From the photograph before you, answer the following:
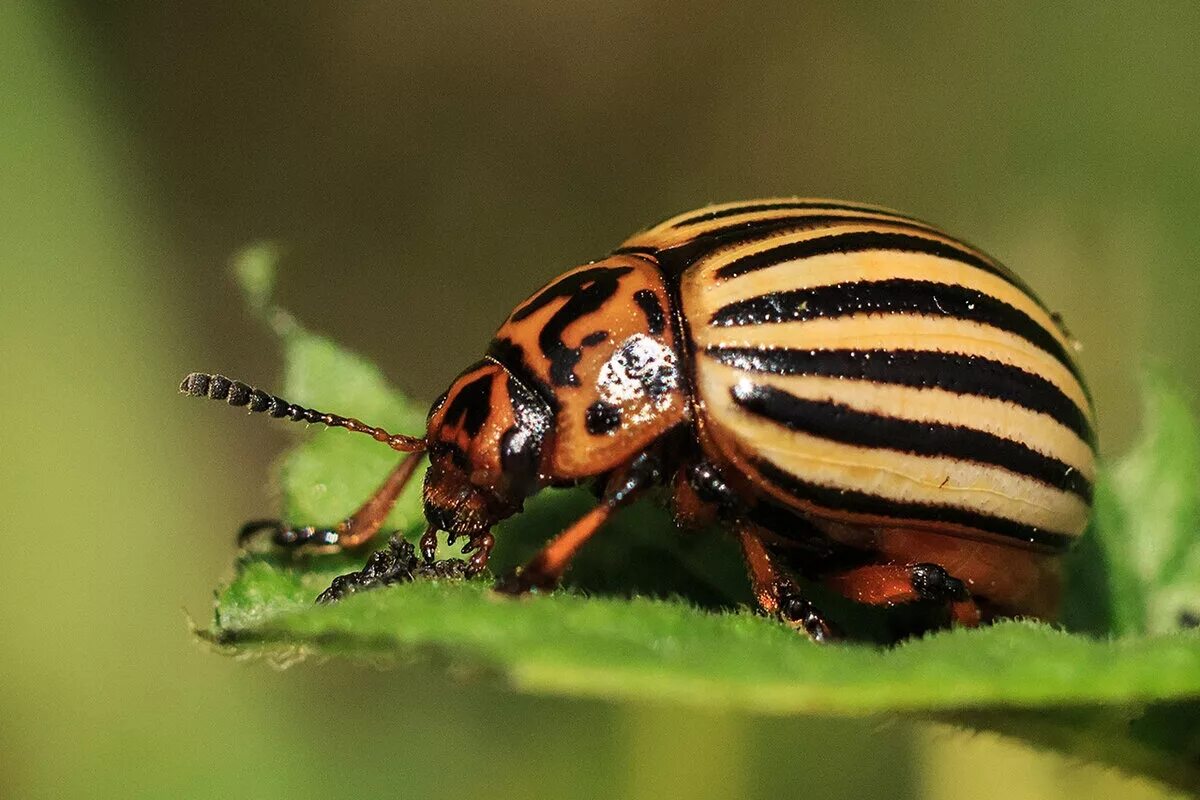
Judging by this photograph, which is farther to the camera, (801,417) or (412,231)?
(412,231)

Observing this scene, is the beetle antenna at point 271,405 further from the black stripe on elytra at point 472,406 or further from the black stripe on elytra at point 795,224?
the black stripe on elytra at point 795,224

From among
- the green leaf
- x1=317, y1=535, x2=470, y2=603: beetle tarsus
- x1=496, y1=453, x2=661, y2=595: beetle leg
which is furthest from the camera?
x1=317, y1=535, x2=470, y2=603: beetle tarsus

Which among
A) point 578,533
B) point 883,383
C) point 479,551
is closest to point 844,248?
point 883,383

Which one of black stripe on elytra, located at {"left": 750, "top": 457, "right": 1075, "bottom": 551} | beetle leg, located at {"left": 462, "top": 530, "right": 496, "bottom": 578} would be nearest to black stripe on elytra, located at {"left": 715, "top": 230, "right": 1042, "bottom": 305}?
Answer: black stripe on elytra, located at {"left": 750, "top": 457, "right": 1075, "bottom": 551}

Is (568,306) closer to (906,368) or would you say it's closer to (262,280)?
(906,368)

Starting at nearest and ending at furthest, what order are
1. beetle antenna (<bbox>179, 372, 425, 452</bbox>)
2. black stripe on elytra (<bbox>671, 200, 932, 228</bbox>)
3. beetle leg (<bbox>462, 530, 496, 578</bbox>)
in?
beetle leg (<bbox>462, 530, 496, 578</bbox>), beetle antenna (<bbox>179, 372, 425, 452</bbox>), black stripe on elytra (<bbox>671, 200, 932, 228</bbox>)

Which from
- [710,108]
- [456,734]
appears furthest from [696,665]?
[710,108]

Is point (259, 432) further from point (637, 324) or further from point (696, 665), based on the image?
point (696, 665)

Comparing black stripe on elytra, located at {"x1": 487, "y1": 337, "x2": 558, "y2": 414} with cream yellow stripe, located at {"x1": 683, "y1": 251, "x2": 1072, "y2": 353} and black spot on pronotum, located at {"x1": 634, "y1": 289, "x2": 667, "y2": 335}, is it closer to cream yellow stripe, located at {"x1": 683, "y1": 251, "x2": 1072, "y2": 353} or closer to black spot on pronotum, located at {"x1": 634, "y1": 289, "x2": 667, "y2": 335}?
black spot on pronotum, located at {"x1": 634, "y1": 289, "x2": 667, "y2": 335}

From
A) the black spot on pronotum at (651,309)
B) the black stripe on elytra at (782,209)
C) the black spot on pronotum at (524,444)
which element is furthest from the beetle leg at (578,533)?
the black stripe on elytra at (782,209)
